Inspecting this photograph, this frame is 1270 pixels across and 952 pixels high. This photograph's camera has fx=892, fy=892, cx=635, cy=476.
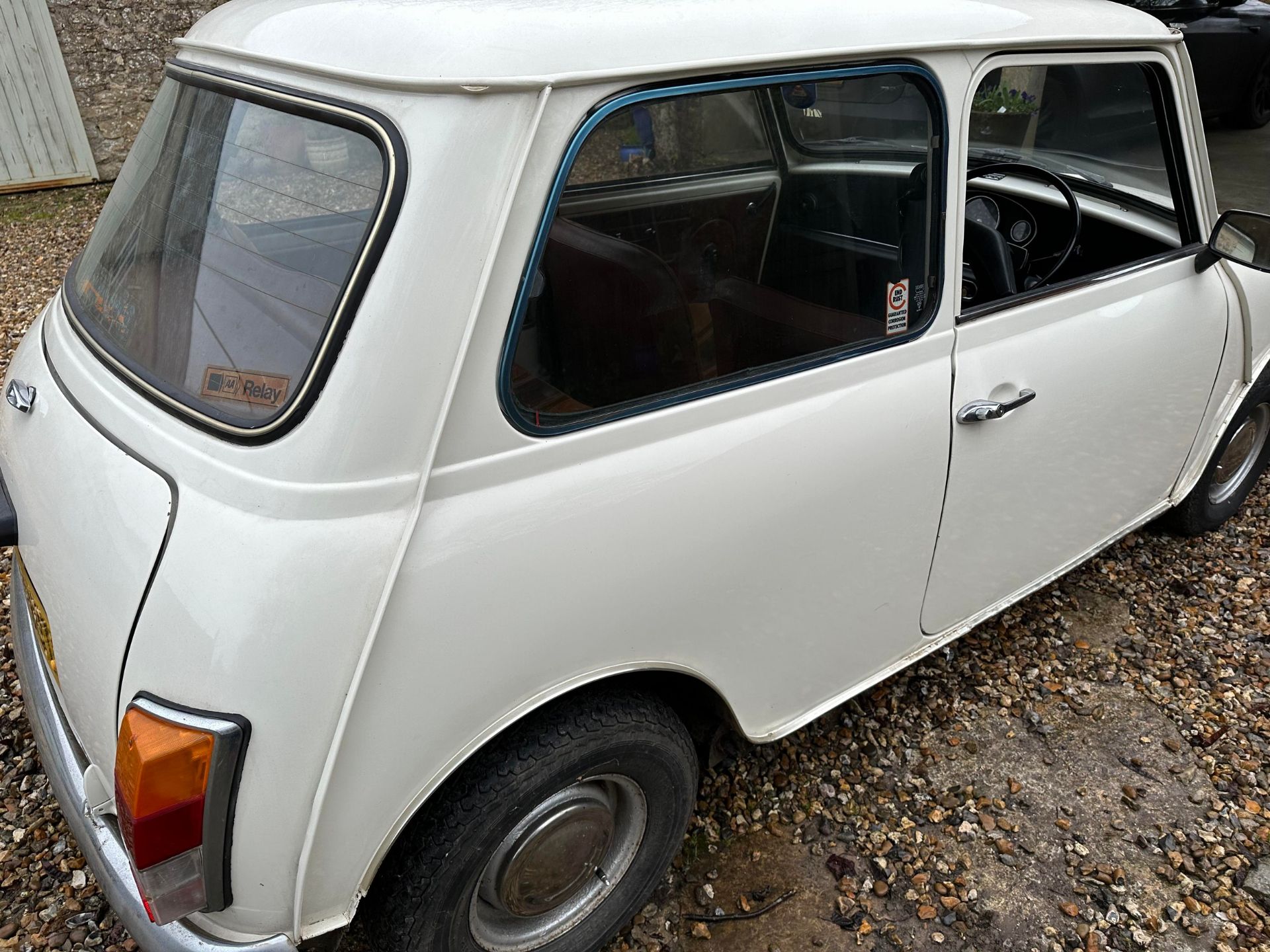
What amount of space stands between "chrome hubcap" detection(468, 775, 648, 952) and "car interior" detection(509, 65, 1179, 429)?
2.72ft

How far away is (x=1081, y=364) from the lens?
2.32m

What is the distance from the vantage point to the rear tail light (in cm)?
135

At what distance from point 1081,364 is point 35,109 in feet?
28.4

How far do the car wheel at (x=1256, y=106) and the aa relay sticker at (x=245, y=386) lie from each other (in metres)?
11.3

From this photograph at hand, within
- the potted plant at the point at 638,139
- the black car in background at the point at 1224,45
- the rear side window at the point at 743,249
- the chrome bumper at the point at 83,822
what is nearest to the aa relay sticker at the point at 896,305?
the rear side window at the point at 743,249

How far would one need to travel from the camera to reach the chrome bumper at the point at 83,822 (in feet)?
5.02

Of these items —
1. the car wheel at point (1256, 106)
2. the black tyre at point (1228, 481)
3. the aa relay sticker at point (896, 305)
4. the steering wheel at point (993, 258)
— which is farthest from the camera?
the car wheel at point (1256, 106)

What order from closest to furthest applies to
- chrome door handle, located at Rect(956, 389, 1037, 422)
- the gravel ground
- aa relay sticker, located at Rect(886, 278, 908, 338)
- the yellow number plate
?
the yellow number plate
aa relay sticker, located at Rect(886, 278, 908, 338)
chrome door handle, located at Rect(956, 389, 1037, 422)
the gravel ground

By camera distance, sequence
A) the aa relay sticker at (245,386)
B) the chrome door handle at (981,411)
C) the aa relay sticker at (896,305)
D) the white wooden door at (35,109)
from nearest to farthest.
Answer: the aa relay sticker at (245,386)
the aa relay sticker at (896,305)
the chrome door handle at (981,411)
the white wooden door at (35,109)

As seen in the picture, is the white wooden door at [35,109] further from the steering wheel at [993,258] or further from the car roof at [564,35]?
the steering wheel at [993,258]

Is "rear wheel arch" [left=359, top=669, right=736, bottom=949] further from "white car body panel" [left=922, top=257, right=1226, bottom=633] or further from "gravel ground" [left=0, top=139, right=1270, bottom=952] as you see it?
"white car body panel" [left=922, top=257, right=1226, bottom=633]

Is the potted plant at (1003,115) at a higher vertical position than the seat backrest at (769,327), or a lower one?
higher

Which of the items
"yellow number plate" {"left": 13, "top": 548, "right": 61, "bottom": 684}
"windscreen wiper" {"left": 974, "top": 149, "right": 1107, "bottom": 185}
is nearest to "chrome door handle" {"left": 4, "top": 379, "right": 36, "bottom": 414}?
"yellow number plate" {"left": 13, "top": 548, "right": 61, "bottom": 684}

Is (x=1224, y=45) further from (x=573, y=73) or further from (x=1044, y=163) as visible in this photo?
(x=573, y=73)
